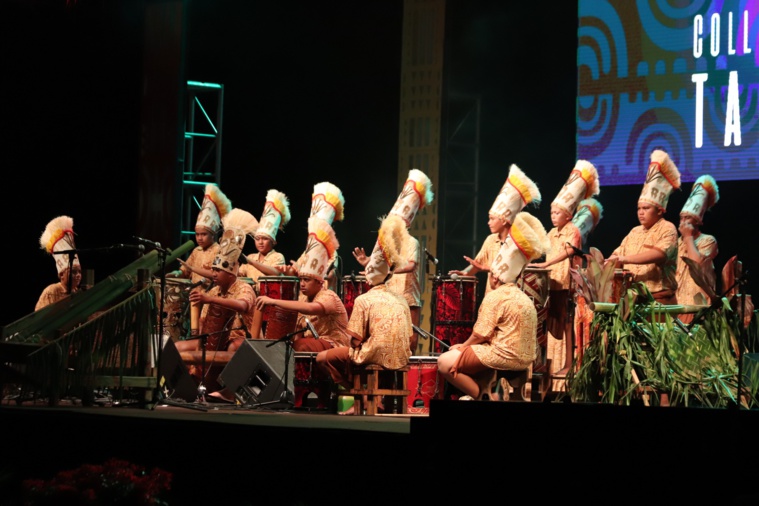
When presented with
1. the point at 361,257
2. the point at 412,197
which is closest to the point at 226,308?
the point at 361,257

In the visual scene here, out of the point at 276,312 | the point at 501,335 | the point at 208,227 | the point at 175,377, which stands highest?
the point at 208,227

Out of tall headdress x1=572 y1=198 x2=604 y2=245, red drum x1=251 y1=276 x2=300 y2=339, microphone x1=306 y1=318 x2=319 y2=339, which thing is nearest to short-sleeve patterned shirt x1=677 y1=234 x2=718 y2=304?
tall headdress x1=572 y1=198 x2=604 y2=245

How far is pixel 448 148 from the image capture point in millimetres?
10906

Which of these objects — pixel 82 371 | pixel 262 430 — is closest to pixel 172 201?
pixel 82 371

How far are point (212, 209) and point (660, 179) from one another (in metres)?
3.66

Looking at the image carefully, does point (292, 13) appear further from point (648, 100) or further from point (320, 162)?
point (648, 100)

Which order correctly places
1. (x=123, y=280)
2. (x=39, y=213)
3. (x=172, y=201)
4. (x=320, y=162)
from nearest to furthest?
(x=123, y=280) → (x=39, y=213) → (x=172, y=201) → (x=320, y=162)

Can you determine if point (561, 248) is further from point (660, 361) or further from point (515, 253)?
point (660, 361)

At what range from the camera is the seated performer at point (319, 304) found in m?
7.41

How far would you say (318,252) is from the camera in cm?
755

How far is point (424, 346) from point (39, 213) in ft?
11.9

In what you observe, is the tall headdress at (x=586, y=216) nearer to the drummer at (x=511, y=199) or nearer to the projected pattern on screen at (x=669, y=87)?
the drummer at (x=511, y=199)

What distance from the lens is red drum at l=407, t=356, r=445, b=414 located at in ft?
23.7

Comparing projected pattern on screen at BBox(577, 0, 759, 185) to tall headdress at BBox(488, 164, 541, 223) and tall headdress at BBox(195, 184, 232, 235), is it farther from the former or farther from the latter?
tall headdress at BBox(195, 184, 232, 235)
